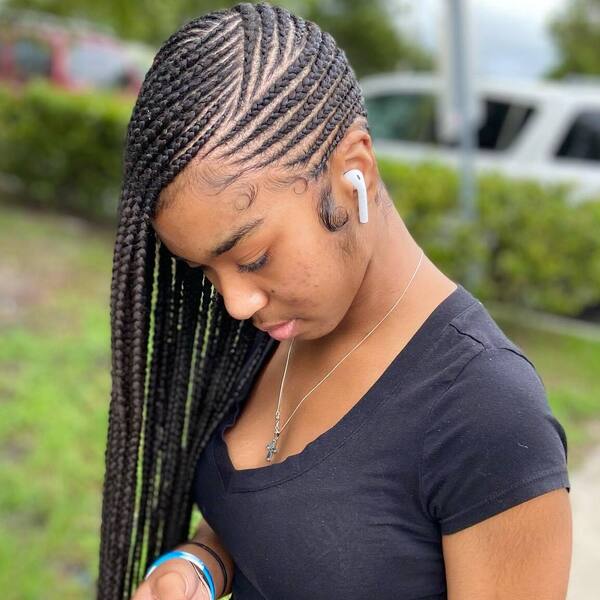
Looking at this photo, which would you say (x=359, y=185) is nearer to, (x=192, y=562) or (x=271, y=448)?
(x=271, y=448)

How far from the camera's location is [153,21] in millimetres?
6684

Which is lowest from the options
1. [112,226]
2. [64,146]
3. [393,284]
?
[112,226]

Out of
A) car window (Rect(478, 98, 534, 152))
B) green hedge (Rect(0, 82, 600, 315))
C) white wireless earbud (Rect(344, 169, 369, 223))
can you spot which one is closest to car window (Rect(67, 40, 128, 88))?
car window (Rect(478, 98, 534, 152))

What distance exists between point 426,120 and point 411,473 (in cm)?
699

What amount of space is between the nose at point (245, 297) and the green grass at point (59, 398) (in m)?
1.96

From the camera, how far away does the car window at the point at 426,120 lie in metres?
7.34

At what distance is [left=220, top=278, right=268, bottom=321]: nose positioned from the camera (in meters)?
1.35

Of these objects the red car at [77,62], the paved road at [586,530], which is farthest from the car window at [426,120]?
the paved road at [586,530]

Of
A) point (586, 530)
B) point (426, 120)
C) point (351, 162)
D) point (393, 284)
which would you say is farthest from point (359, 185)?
point (426, 120)

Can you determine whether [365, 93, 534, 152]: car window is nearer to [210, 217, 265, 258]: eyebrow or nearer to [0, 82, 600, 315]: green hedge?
[0, 82, 600, 315]: green hedge

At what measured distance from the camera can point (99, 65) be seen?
10.3m

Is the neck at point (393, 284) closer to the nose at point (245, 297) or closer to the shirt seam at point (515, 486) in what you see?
the nose at point (245, 297)

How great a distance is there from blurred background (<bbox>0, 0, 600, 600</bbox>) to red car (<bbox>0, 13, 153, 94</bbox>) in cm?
2

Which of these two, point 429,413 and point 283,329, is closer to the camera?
point 429,413
